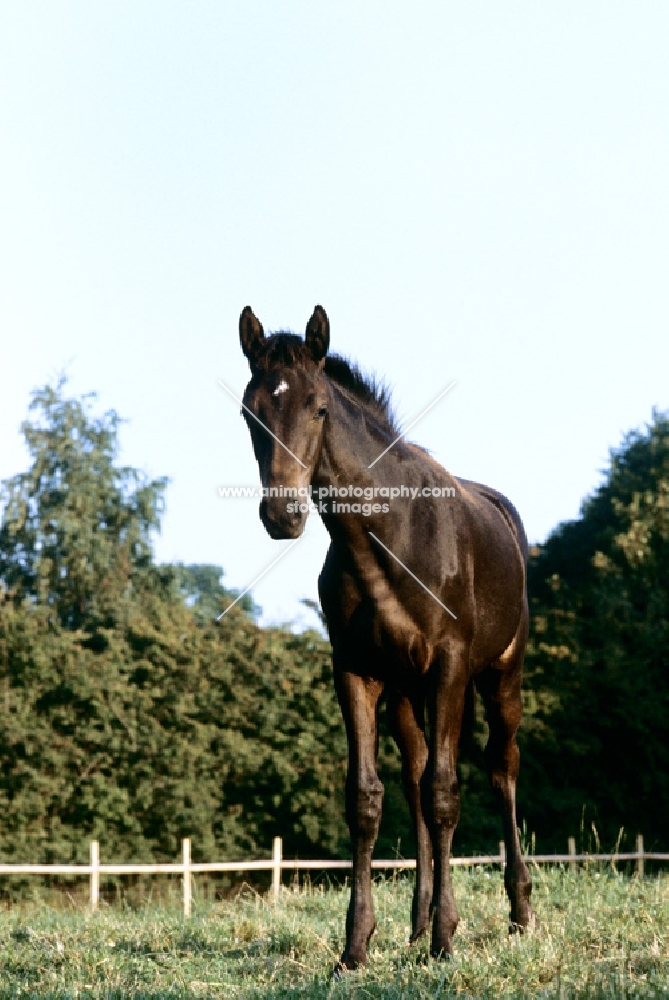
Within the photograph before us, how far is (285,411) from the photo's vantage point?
550 cm

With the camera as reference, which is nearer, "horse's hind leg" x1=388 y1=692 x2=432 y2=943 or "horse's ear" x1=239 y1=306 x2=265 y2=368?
"horse's ear" x1=239 y1=306 x2=265 y2=368

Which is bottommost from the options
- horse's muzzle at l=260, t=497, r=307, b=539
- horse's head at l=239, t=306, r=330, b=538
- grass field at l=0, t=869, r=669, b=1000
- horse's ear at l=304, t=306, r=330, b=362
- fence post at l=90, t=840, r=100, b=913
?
fence post at l=90, t=840, r=100, b=913

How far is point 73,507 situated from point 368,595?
2708cm

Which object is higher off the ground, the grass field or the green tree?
the green tree

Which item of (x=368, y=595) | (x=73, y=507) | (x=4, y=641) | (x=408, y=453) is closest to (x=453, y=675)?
(x=368, y=595)

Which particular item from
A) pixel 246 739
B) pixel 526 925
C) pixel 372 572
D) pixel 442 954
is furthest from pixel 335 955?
pixel 246 739

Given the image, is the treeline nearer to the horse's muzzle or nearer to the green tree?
the green tree

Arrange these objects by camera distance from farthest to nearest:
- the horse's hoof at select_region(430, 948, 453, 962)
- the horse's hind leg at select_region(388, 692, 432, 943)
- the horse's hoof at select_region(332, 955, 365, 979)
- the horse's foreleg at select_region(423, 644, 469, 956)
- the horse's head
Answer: the horse's hind leg at select_region(388, 692, 432, 943) < the horse's foreleg at select_region(423, 644, 469, 956) < the horse's hoof at select_region(430, 948, 453, 962) < the horse's hoof at select_region(332, 955, 365, 979) < the horse's head

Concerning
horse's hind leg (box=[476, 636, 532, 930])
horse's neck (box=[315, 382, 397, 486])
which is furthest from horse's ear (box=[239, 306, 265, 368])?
horse's hind leg (box=[476, 636, 532, 930])

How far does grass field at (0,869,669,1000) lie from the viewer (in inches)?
204

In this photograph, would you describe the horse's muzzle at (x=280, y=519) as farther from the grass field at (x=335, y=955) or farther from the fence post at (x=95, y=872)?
the fence post at (x=95, y=872)

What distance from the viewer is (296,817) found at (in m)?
18.5

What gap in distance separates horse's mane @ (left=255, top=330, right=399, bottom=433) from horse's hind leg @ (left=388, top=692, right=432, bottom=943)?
1.80 m

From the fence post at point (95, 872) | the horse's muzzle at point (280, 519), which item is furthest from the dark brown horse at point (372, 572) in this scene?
the fence post at point (95, 872)
